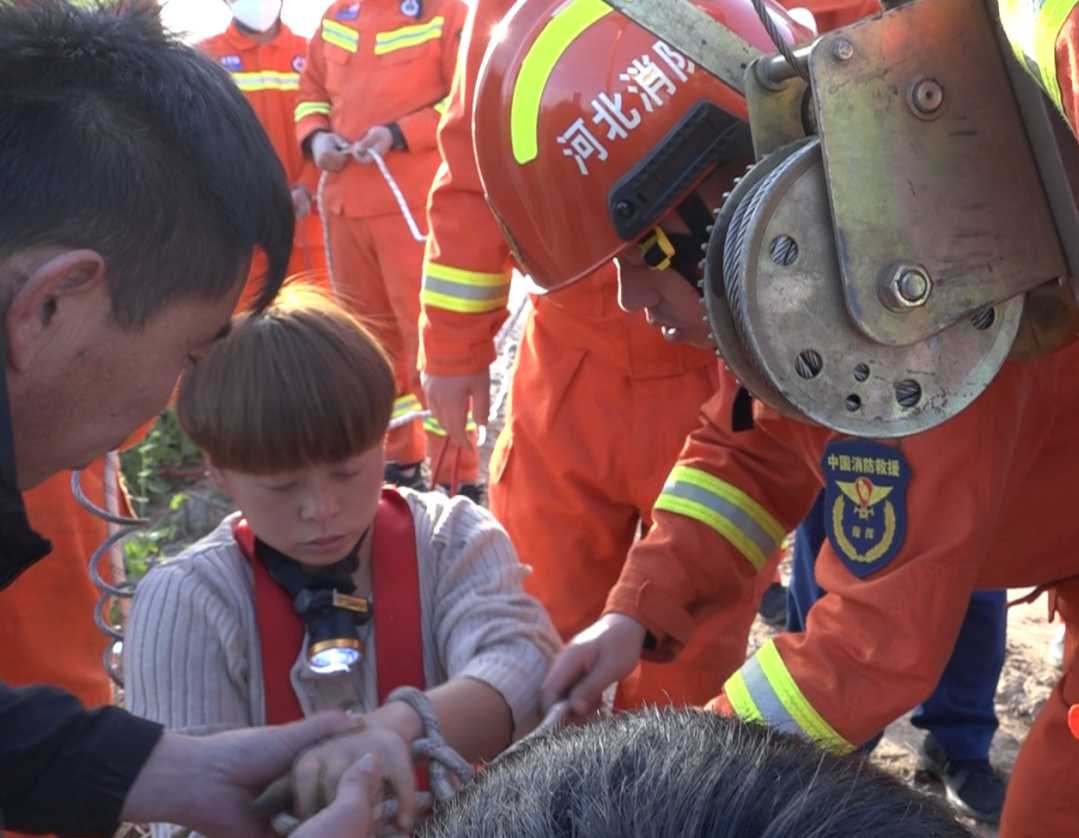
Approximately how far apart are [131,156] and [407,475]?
5.01 m

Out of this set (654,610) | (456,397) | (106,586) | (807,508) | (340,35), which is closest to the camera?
(654,610)

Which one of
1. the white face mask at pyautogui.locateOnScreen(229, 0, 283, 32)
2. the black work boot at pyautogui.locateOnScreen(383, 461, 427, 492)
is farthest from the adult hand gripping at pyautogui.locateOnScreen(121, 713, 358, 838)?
the white face mask at pyautogui.locateOnScreen(229, 0, 283, 32)

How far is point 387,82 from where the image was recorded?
262 inches

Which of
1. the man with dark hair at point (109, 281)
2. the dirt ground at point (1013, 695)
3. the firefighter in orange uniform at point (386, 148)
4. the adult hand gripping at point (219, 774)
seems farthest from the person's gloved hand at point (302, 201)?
the adult hand gripping at point (219, 774)

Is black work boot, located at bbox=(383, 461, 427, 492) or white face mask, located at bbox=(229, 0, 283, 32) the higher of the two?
white face mask, located at bbox=(229, 0, 283, 32)

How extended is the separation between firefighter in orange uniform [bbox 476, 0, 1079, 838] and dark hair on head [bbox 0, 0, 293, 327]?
0.67m

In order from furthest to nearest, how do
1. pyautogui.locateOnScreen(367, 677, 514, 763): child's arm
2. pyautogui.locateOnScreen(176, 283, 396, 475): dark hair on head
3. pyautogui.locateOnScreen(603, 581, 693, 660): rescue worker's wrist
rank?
pyautogui.locateOnScreen(603, 581, 693, 660): rescue worker's wrist < pyautogui.locateOnScreen(176, 283, 396, 475): dark hair on head < pyautogui.locateOnScreen(367, 677, 514, 763): child's arm

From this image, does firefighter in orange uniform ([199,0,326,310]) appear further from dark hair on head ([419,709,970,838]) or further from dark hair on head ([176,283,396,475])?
dark hair on head ([419,709,970,838])

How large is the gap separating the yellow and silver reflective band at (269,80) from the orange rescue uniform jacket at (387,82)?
75 cm

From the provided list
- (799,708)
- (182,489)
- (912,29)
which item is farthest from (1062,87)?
(182,489)

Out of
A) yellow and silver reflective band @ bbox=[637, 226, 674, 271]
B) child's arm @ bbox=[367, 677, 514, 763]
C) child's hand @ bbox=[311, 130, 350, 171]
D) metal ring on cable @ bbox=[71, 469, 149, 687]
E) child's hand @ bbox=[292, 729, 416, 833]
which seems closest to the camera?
child's hand @ bbox=[292, 729, 416, 833]

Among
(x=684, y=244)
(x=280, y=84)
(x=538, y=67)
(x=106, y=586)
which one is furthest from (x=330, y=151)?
(x=684, y=244)

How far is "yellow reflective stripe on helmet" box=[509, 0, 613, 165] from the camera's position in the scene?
2.38 m

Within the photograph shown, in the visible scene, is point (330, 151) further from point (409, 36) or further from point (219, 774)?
point (219, 774)
